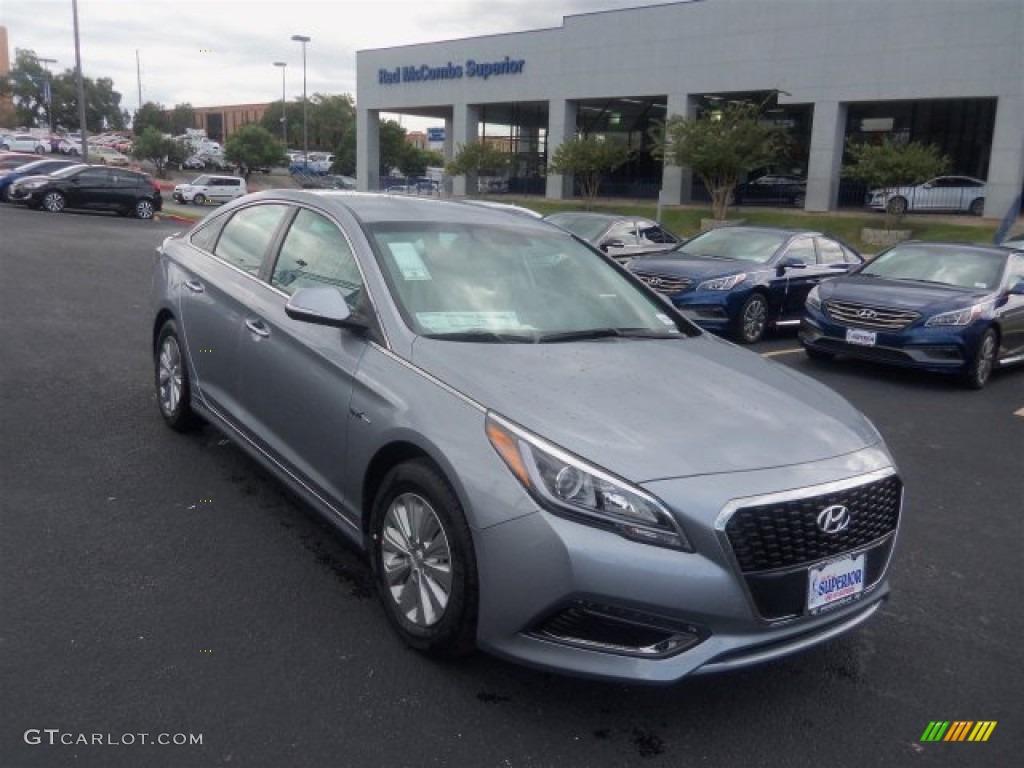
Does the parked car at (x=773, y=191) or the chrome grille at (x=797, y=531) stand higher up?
the parked car at (x=773, y=191)

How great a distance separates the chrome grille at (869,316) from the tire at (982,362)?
2.31 ft

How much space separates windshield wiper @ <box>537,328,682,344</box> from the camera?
384cm

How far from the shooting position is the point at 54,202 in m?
26.5

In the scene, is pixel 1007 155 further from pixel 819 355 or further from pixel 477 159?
pixel 819 355

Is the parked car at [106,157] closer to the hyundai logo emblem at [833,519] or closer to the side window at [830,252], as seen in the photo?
the side window at [830,252]

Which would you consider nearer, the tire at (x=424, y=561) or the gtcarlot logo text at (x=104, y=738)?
the gtcarlot logo text at (x=104, y=738)

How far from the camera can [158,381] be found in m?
5.90

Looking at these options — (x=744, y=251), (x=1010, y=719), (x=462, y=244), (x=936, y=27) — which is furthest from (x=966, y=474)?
(x=936, y=27)

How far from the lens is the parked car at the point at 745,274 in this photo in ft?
35.0

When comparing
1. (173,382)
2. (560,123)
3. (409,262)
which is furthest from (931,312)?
(560,123)

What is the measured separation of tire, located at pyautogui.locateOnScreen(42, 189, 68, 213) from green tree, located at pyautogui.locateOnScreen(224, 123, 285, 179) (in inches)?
1540

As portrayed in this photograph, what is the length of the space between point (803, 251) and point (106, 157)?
6519 cm

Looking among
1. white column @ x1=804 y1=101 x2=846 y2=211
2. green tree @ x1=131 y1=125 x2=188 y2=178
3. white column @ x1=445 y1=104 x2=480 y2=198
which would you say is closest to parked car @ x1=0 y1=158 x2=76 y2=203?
white column @ x1=445 y1=104 x2=480 y2=198

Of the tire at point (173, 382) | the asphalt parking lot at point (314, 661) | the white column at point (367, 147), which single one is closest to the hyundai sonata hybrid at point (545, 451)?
the asphalt parking lot at point (314, 661)
